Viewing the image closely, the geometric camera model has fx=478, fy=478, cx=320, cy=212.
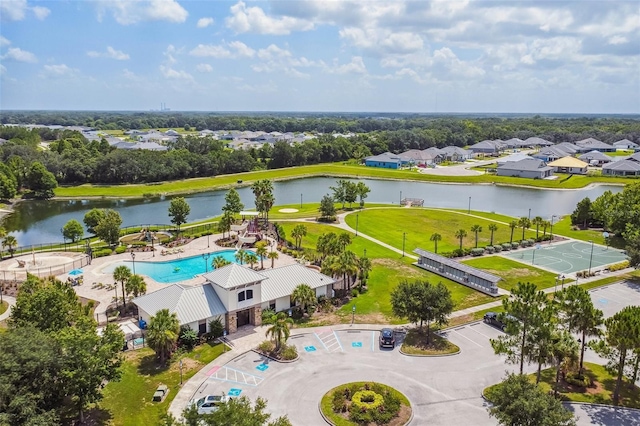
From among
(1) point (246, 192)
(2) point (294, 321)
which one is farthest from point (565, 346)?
(1) point (246, 192)

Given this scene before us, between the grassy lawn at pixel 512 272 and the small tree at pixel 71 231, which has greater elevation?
the small tree at pixel 71 231

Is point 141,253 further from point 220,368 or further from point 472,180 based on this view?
point 472,180

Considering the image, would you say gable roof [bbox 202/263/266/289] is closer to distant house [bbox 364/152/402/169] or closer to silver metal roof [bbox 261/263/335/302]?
silver metal roof [bbox 261/263/335/302]

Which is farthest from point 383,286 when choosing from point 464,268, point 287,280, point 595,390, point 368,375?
point 595,390

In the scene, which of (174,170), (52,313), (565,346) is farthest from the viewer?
(174,170)

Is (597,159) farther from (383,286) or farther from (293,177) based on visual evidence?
(383,286)

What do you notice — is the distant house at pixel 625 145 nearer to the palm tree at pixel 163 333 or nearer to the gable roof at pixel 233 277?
the gable roof at pixel 233 277

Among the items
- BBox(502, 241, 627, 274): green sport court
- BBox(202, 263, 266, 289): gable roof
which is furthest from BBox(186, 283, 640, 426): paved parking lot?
BBox(502, 241, 627, 274): green sport court

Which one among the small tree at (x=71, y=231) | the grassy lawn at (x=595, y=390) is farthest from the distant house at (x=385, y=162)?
the grassy lawn at (x=595, y=390)
